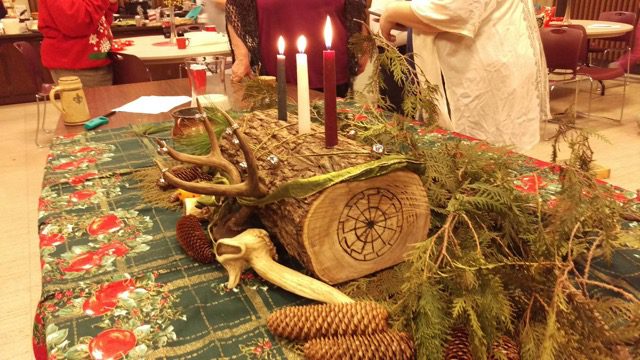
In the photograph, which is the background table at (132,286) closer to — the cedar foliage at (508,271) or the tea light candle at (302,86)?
the cedar foliage at (508,271)

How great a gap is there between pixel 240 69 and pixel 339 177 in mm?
1423

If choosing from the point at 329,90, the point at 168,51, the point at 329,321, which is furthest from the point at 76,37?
the point at 329,321

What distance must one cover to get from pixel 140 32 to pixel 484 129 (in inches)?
179

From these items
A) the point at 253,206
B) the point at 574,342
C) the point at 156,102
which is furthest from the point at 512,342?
the point at 156,102

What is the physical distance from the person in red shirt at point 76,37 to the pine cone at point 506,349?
10.8 ft

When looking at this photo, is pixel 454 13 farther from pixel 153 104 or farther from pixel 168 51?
pixel 168 51

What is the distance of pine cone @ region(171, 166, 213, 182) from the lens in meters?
1.08

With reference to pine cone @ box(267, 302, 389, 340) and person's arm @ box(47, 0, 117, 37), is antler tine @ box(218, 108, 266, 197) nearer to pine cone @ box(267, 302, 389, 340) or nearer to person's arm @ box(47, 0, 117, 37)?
pine cone @ box(267, 302, 389, 340)

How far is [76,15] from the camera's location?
3141 millimetres

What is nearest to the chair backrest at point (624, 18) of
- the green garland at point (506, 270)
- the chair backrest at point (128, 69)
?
the chair backrest at point (128, 69)

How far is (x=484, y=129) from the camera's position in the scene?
1806mm

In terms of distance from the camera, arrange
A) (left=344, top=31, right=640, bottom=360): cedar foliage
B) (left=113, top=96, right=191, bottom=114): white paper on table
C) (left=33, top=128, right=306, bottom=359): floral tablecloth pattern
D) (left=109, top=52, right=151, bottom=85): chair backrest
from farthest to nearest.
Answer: (left=109, top=52, right=151, bottom=85): chair backrest → (left=113, top=96, right=191, bottom=114): white paper on table → (left=33, top=128, right=306, bottom=359): floral tablecloth pattern → (left=344, top=31, right=640, bottom=360): cedar foliage

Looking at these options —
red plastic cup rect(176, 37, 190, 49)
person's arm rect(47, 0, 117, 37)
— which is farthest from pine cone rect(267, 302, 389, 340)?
person's arm rect(47, 0, 117, 37)

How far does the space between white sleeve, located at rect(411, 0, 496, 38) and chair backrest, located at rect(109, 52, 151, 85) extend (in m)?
2.09
